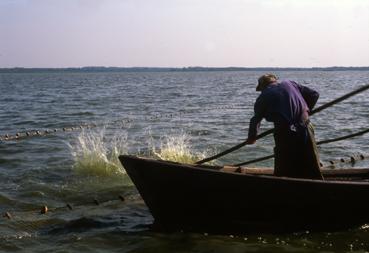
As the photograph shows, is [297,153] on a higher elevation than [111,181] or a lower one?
higher

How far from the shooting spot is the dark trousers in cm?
741

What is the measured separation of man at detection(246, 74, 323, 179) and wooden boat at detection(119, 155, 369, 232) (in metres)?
0.44

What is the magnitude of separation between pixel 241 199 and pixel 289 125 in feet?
3.81

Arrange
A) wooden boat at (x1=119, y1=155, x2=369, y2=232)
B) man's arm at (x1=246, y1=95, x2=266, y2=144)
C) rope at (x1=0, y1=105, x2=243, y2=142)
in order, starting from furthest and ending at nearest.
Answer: rope at (x1=0, y1=105, x2=243, y2=142) → man's arm at (x1=246, y1=95, x2=266, y2=144) → wooden boat at (x1=119, y1=155, x2=369, y2=232)

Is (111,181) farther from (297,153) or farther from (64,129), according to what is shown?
(64,129)

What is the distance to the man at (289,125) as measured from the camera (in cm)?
730

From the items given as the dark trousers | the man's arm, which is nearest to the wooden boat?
the dark trousers

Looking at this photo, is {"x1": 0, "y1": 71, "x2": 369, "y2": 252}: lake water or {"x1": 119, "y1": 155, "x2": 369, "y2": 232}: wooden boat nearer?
{"x1": 119, "y1": 155, "x2": 369, "y2": 232}: wooden boat

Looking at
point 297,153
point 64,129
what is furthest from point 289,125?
point 64,129

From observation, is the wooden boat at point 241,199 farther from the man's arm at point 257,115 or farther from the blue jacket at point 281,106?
the blue jacket at point 281,106

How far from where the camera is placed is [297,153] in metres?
7.50

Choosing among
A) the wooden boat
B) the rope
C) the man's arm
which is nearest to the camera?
the wooden boat

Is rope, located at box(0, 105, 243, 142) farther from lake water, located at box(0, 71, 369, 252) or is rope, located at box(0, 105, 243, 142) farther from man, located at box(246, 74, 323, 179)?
man, located at box(246, 74, 323, 179)

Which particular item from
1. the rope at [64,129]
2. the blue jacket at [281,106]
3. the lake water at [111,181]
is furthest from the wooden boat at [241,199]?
the rope at [64,129]
